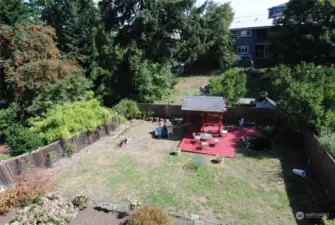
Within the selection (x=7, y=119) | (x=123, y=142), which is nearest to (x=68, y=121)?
(x=123, y=142)

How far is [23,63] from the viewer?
40.1ft

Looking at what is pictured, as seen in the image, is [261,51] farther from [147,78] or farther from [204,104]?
[204,104]

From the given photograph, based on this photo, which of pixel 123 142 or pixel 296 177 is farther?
pixel 123 142

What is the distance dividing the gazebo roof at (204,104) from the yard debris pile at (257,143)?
2.05m

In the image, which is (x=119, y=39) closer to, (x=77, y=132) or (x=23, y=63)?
(x=23, y=63)

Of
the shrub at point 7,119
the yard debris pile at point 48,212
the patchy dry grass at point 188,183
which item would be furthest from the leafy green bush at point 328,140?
the shrub at point 7,119

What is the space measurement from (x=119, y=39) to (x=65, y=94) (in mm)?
8476

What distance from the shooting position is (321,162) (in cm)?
726

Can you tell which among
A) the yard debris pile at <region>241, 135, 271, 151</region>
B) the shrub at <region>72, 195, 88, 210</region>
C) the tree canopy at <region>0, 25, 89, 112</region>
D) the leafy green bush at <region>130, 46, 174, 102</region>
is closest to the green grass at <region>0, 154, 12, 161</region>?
the tree canopy at <region>0, 25, 89, 112</region>

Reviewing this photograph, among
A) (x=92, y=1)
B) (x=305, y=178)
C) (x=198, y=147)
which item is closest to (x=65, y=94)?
(x=198, y=147)

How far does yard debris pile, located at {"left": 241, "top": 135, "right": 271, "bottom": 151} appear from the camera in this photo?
32.8 ft

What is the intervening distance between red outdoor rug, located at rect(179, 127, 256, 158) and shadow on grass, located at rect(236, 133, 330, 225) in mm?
483

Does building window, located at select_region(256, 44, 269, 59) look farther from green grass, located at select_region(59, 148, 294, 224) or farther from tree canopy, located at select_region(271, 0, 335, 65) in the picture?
green grass, located at select_region(59, 148, 294, 224)

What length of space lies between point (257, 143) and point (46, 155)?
9687 millimetres
